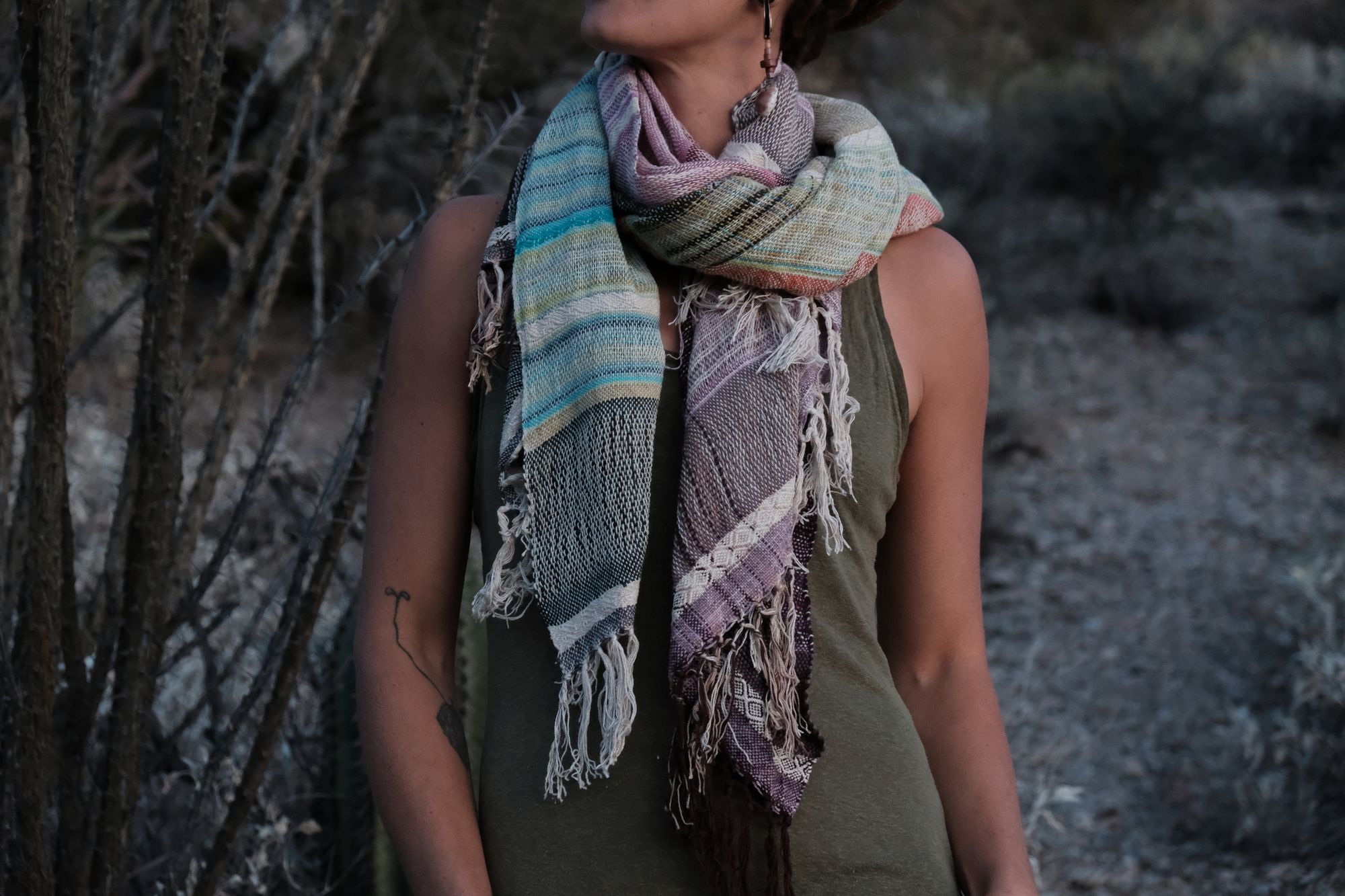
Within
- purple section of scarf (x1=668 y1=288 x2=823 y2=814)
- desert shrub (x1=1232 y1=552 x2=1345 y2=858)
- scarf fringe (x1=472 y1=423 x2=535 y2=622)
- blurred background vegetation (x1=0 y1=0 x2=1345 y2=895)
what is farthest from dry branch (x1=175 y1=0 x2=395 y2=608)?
desert shrub (x1=1232 y1=552 x2=1345 y2=858)

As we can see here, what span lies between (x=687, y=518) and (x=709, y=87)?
1.97ft

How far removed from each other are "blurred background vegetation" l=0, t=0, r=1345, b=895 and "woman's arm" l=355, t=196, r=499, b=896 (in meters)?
0.35

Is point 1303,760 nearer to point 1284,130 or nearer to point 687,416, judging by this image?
point 687,416

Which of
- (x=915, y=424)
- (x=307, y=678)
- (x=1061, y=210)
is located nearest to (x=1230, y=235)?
(x=1061, y=210)

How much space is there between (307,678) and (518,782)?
193 centimetres

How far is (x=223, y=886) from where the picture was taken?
2871 mm

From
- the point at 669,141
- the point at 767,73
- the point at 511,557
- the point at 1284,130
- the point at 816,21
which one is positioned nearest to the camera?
the point at 511,557

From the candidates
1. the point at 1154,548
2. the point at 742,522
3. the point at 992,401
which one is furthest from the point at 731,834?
the point at 992,401

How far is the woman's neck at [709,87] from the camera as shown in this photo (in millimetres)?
1739

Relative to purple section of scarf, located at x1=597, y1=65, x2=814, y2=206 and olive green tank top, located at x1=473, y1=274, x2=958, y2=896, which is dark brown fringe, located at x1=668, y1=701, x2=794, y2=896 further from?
purple section of scarf, located at x1=597, y1=65, x2=814, y2=206

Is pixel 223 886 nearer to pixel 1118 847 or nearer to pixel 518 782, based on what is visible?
pixel 518 782

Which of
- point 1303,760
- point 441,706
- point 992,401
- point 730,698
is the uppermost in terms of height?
point 441,706

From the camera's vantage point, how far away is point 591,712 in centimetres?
149

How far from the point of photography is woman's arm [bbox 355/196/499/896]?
1.52 meters
